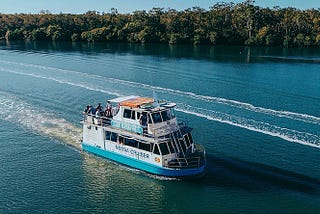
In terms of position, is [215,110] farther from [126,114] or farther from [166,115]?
[126,114]

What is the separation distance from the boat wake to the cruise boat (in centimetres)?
1219

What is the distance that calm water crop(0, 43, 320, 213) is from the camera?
104 feet

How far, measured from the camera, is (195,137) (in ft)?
145

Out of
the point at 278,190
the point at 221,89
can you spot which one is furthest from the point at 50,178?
the point at 221,89

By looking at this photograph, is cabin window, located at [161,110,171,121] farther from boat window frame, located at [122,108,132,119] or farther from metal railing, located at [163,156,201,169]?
metal railing, located at [163,156,201,169]

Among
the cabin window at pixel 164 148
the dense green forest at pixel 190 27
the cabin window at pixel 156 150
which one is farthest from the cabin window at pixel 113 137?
the dense green forest at pixel 190 27

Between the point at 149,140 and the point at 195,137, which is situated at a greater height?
the point at 149,140

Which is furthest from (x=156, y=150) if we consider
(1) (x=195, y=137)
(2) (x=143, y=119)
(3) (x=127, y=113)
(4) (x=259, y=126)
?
(4) (x=259, y=126)

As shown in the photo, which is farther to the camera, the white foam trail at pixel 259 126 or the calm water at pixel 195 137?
the white foam trail at pixel 259 126

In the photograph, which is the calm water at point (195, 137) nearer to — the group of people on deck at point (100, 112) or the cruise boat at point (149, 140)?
the cruise boat at point (149, 140)

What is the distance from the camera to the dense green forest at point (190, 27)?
494 ft

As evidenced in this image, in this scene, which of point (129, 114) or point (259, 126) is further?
point (259, 126)

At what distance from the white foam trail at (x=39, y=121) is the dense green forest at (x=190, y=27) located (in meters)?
105

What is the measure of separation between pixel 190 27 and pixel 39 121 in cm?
A: 12636
